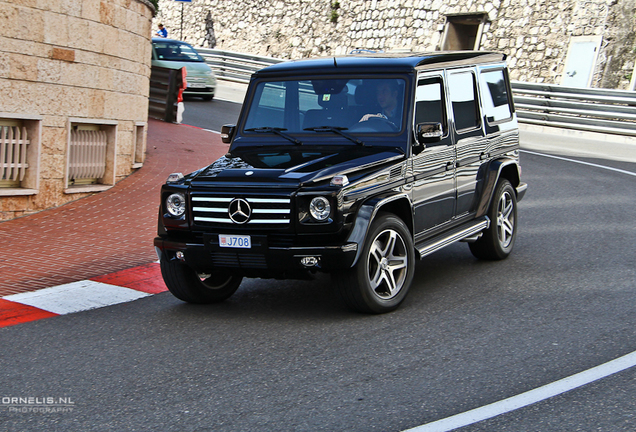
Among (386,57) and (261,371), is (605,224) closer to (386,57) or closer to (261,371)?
(386,57)

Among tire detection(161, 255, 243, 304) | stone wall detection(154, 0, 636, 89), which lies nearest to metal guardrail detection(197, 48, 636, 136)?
stone wall detection(154, 0, 636, 89)

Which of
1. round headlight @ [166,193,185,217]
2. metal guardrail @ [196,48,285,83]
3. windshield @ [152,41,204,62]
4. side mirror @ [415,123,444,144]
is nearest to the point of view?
round headlight @ [166,193,185,217]

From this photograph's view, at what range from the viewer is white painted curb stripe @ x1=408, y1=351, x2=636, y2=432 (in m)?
3.99

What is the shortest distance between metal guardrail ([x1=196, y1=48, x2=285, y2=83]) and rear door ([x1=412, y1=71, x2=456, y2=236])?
2141 cm

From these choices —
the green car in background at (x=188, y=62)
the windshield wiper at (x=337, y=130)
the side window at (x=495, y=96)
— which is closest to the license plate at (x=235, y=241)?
the windshield wiper at (x=337, y=130)

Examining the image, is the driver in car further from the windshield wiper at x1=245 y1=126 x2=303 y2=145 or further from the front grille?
Result: the front grille

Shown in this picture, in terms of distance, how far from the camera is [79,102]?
11.2 meters

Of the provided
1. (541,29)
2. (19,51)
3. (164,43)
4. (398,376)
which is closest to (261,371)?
(398,376)

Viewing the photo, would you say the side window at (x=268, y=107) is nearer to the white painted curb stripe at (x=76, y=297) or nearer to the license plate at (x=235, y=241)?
the license plate at (x=235, y=241)

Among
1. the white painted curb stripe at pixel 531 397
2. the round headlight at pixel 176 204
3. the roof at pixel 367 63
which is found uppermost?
the roof at pixel 367 63

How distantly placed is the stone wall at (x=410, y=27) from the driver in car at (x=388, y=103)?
18113mm

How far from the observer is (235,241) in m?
5.72

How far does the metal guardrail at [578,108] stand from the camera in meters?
18.2

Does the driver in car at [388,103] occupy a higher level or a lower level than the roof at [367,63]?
lower
